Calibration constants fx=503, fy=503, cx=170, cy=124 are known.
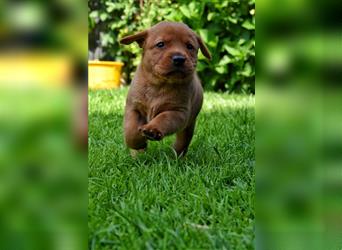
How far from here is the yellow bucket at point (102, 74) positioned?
6746 mm

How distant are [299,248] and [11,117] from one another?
0.49 m

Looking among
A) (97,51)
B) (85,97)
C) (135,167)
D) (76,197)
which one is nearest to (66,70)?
(85,97)

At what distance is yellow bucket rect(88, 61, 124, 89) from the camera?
22.1 ft

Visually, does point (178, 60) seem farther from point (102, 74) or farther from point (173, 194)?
point (102, 74)

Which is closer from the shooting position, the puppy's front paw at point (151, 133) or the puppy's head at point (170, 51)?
the puppy's front paw at point (151, 133)

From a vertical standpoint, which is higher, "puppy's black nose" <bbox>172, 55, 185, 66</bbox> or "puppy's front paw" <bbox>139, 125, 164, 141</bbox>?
"puppy's black nose" <bbox>172, 55, 185, 66</bbox>

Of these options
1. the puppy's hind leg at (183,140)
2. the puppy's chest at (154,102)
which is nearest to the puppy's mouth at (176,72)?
the puppy's chest at (154,102)

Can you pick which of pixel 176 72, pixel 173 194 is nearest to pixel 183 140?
pixel 176 72

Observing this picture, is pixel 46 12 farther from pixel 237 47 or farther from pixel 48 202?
pixel 237 47

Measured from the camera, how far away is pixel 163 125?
2.27m

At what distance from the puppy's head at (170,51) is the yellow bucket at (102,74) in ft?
13.8

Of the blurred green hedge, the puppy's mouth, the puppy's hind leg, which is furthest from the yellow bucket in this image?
the puppy's mouth

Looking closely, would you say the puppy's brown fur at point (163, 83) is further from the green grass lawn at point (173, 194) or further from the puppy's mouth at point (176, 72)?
the green grass lawn at point (173, 194)

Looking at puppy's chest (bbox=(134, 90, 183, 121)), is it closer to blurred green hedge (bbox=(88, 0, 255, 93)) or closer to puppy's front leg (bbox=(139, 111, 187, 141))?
puppy's front leg (bbox=(139, 111, 187, 141))
